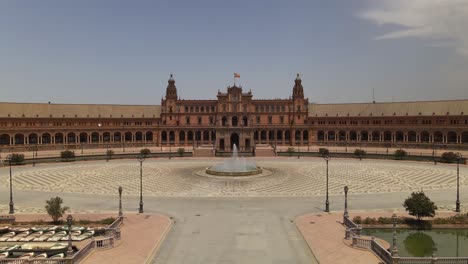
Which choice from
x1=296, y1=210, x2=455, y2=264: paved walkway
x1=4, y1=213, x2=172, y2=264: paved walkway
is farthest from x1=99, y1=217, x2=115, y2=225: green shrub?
x1=296, y1=210, x2=455, y2=264: paved walkway

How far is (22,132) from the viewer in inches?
3725

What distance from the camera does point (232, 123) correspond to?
10331 centimetres

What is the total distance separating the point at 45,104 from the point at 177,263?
93.2 meters

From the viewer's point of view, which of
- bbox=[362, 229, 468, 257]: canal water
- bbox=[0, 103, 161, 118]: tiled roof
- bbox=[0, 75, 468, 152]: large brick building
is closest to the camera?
bbox=[362, 229, 468, 257]: canal water

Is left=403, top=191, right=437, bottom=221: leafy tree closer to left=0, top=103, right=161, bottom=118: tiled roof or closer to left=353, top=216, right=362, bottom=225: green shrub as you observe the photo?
left=353, top=216, right=362, bottom=225: green shrub

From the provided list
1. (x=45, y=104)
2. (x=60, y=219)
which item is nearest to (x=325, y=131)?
(x=45, y=104)

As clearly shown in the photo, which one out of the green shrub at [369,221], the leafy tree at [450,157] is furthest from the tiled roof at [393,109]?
the green shrub at [369,221]

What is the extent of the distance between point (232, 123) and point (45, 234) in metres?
76.6

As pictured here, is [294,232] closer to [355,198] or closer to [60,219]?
[355,198]

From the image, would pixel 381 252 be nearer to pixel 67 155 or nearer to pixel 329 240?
pixel 329 240

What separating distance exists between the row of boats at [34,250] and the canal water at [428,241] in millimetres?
22294

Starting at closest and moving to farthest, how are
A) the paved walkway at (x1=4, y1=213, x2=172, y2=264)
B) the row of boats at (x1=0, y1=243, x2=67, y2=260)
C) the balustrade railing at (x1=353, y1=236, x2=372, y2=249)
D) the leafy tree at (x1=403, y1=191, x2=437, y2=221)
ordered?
the paved walkway at (x1=4, y1=213, x2=172, y2=264), the row of boats at (x1=0, y1=243, x2=67, y2=260), the balustrade railing at (x1=353, y1=236, x2=372, y2=249), the leafy tree at (x1=403, y1=191, x2=437, y2=221)

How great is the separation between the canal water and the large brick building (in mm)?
67456

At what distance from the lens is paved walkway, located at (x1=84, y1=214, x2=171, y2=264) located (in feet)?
78.9
